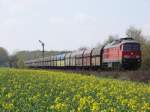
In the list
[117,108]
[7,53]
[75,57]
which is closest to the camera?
[117,108]

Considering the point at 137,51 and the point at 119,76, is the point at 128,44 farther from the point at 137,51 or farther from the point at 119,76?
the point at 119,76

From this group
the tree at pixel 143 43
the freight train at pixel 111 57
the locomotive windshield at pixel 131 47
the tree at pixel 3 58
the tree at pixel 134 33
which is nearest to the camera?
the freight train at pixel 111 57

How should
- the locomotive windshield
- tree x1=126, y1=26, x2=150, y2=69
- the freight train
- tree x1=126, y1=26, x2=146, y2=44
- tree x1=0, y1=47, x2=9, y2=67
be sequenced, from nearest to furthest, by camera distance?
the freight train < the locomotive windshield < tree x1=126, y1=26, x2=150, y2=69 < tree x1=126, y1=26, x2=146, y2=44 < tree x1=0, y1=47, x2=9, y2=67

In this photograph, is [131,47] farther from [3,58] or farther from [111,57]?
[3,58]

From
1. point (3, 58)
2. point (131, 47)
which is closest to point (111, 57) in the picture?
point (131, 47)

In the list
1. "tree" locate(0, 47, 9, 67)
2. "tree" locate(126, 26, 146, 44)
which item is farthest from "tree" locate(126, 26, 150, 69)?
"tree" locate(0, 47, 9, 67)

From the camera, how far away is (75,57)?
236 ft

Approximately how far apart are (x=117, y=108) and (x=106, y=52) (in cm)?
4314

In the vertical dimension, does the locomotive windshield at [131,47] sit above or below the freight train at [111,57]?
above

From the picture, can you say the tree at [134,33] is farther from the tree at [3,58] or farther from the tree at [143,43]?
the tree at [3,58]

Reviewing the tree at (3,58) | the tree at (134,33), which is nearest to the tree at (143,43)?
the tree at (134,33)

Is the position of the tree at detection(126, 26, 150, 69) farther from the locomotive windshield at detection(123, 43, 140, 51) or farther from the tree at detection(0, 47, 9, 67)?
the tree at detection(0, 47, 9, 67)

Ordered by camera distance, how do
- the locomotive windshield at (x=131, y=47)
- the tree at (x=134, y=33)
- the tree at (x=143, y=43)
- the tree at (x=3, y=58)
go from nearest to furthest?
the locomotive windshield at (x=131, y=47) → the tree at (x=143, y=43) → the tree at (x=134, y=33) → the tree at (x=3, y=58)

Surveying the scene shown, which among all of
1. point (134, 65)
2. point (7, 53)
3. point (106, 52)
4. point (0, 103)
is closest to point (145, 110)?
point (0, 103)
